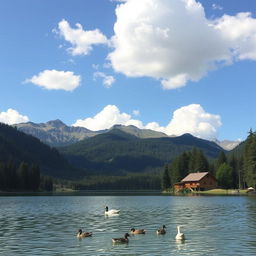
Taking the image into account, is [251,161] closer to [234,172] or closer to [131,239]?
[234,172]

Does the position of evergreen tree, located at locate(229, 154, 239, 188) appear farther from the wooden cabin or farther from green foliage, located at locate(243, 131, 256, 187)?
green foliage, located at locate(243, 131, 256, 187)

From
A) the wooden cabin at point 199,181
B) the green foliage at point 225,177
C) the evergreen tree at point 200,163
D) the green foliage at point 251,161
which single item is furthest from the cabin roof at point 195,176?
the green foliage at point 251,161

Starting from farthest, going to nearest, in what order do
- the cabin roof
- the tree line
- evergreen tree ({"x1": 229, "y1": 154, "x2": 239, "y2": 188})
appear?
evergreen tree ({"x1": 229, "y1": 154, "x2": 239, "y2": 188})
the cabin roof
the tree line

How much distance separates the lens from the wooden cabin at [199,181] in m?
182

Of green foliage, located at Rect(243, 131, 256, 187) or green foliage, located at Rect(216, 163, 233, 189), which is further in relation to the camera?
green foliage, located at Rect(216, 163, 233, 189)

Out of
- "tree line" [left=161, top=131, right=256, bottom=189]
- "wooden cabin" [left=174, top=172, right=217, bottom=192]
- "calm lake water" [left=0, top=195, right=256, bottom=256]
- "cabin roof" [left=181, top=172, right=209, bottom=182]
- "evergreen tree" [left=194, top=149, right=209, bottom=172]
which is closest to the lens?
"calm lake water" [left=0, top=195, right=256, bottom=256]

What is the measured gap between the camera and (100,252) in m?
32.1

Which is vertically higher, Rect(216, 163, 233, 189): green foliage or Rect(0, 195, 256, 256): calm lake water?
Rect(216, 163, 233, 189): green foliage

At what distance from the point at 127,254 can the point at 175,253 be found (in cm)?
352

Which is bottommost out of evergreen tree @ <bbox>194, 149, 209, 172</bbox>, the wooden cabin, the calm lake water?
the calm lake water

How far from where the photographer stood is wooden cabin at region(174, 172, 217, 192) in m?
182

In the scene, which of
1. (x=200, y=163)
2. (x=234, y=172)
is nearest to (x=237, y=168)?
(x=234, y=172)

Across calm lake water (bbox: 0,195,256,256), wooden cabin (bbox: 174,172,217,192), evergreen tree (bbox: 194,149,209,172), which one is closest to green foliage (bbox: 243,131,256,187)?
wooden cabin (bbox: 174,172,217,192)

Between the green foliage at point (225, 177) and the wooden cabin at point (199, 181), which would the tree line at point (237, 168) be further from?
the wooden cabin at point (199, 181)
